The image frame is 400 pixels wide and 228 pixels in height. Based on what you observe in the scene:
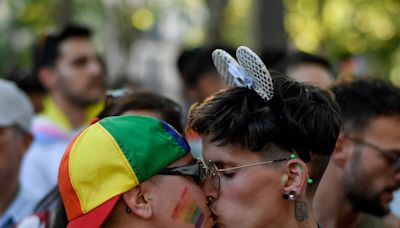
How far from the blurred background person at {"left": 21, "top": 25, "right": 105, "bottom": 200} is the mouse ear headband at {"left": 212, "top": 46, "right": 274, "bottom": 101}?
3.90 metres

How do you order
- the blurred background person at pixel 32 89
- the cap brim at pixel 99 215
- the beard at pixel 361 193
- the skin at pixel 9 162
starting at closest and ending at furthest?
the cap brim at pixel 99 215 → the beard at pixel 361 193 → the skin at pixel 9 162 → the blurred background person at pixel 32 89

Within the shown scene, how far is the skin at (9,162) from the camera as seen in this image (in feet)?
17.6

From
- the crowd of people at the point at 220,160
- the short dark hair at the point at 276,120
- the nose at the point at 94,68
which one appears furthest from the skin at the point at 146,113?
the nose at the point at 94,68

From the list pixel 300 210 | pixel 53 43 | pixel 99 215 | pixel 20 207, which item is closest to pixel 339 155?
pixel 300 210

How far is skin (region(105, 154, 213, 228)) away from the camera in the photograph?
9.78 ft

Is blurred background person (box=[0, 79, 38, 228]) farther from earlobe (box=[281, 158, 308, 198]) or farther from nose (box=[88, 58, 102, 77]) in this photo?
earlobe (box=[281, 158, 308, 198])

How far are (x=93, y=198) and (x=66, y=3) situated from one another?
17.7m

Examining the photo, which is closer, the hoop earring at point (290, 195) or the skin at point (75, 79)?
the hoop earring at point (290, 195)

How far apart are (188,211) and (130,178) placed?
0.28m

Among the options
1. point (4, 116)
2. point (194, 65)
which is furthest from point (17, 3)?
point (4, 116)

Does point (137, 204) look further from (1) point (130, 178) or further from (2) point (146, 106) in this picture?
(2) point (146, 106)

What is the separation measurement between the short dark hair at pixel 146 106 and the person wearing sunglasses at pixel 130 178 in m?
1.21

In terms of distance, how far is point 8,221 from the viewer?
5.04 meters

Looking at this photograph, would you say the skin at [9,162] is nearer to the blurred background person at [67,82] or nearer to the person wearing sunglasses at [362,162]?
the blurred background person at [67,82]
